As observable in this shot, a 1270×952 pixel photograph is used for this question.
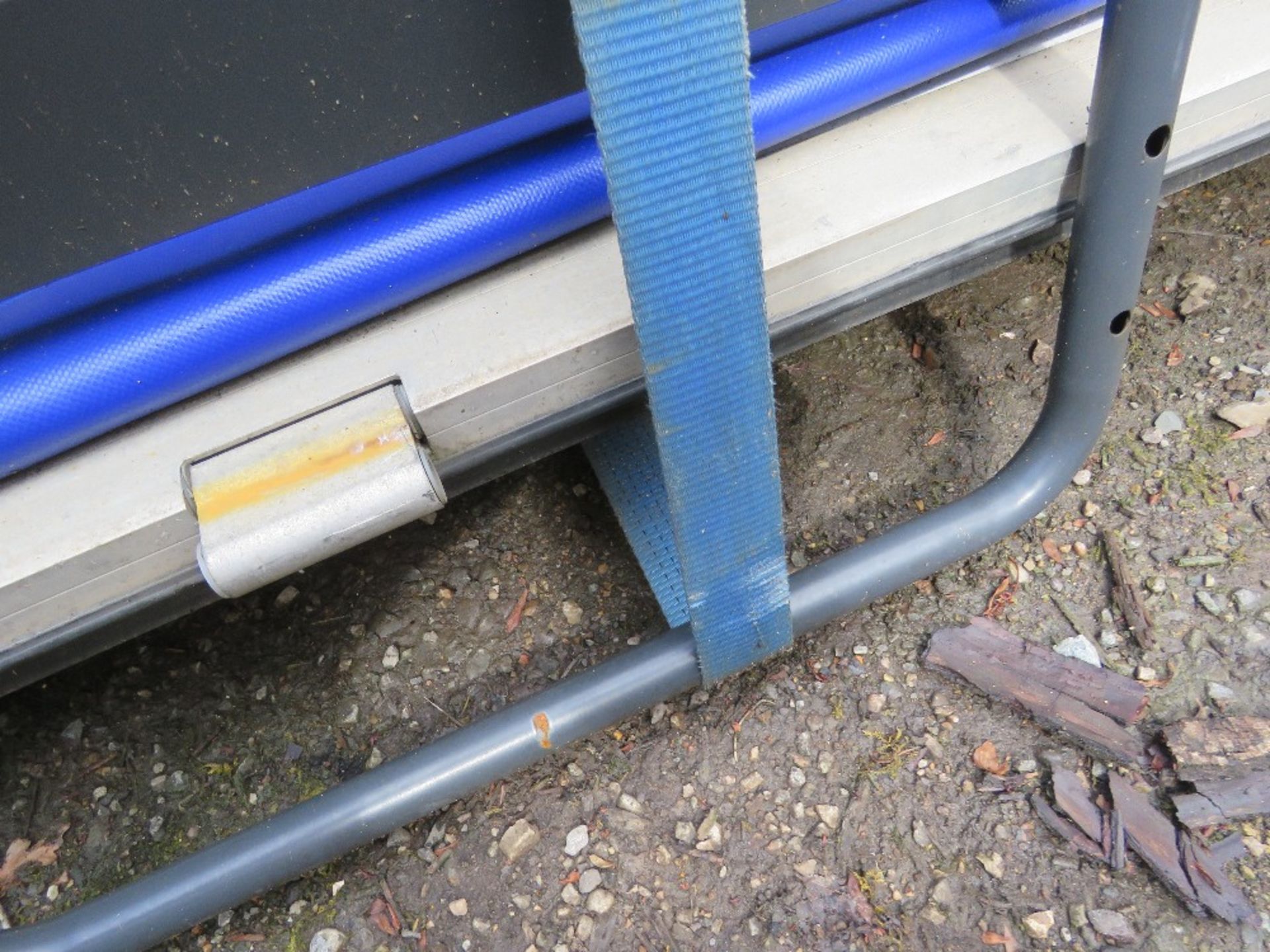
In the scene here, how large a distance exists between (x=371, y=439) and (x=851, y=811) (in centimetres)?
83

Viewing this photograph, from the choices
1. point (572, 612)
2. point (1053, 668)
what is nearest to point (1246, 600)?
point (1053, 668)

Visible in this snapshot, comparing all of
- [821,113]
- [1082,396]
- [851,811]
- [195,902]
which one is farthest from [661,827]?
[821,113]

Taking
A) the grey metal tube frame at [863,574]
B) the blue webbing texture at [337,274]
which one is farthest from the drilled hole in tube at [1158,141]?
the blue webbing texture at [337,274]

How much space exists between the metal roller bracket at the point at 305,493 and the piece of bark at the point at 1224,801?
103cm

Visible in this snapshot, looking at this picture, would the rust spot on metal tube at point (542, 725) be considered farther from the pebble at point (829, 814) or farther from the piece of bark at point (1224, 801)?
the piece of bark at point (1224, 801)

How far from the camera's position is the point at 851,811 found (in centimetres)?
134

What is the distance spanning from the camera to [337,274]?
107 centimetres

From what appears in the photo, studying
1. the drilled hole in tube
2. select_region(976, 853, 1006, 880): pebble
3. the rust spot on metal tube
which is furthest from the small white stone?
the drilled hole in tube

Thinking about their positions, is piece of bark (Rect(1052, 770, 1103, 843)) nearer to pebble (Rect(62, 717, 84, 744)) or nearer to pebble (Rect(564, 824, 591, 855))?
pebble (Rect(564, 824, 591, 855))

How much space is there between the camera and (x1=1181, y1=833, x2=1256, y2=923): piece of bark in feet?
3.88

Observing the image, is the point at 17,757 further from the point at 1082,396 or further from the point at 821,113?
the point at 1082,396

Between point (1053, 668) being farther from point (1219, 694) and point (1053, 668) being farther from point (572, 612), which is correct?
point (572, 612)

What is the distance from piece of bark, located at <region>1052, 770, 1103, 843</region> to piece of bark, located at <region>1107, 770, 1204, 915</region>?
0.10 ft

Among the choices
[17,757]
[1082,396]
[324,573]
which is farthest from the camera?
[324,573]
